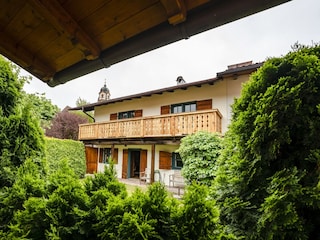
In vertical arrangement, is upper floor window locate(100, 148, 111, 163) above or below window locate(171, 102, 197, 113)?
below

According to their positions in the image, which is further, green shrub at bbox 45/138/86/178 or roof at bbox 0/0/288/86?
green shrub at bbox 45/138/86/178

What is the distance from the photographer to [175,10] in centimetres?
115

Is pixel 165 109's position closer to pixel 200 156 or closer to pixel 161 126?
pixel 161 126

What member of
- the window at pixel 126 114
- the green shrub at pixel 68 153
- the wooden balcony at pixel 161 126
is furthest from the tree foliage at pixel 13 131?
the window at pixel 126 114

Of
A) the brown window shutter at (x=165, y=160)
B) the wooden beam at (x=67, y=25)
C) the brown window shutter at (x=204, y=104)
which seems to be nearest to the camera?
the wooden beam at (x=67, y=25)

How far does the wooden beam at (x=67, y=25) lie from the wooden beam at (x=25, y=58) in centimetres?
57

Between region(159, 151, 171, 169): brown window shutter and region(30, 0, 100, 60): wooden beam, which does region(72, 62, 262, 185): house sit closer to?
region(159, 151, 171, 169): brown window shutter

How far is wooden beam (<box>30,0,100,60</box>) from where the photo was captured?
125cm

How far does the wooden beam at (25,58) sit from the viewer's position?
5.49 feet

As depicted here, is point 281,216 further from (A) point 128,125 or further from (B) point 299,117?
(A) point 128,125

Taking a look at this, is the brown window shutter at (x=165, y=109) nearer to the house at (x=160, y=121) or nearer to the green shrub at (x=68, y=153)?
the house at (x=160, y=121)

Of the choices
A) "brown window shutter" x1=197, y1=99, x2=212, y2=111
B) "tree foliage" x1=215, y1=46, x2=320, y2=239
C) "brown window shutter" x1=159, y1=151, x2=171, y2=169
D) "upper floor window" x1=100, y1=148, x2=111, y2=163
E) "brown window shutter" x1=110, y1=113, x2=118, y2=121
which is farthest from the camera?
"upper floor window" x1=100, y1=148, x2=111, y2=163

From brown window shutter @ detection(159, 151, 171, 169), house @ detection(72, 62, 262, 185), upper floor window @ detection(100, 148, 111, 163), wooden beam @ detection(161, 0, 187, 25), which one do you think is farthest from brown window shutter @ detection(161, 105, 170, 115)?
wooden beam @ detection(161, 0, 187, 25)

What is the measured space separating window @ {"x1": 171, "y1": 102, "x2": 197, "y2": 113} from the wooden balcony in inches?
60.7
